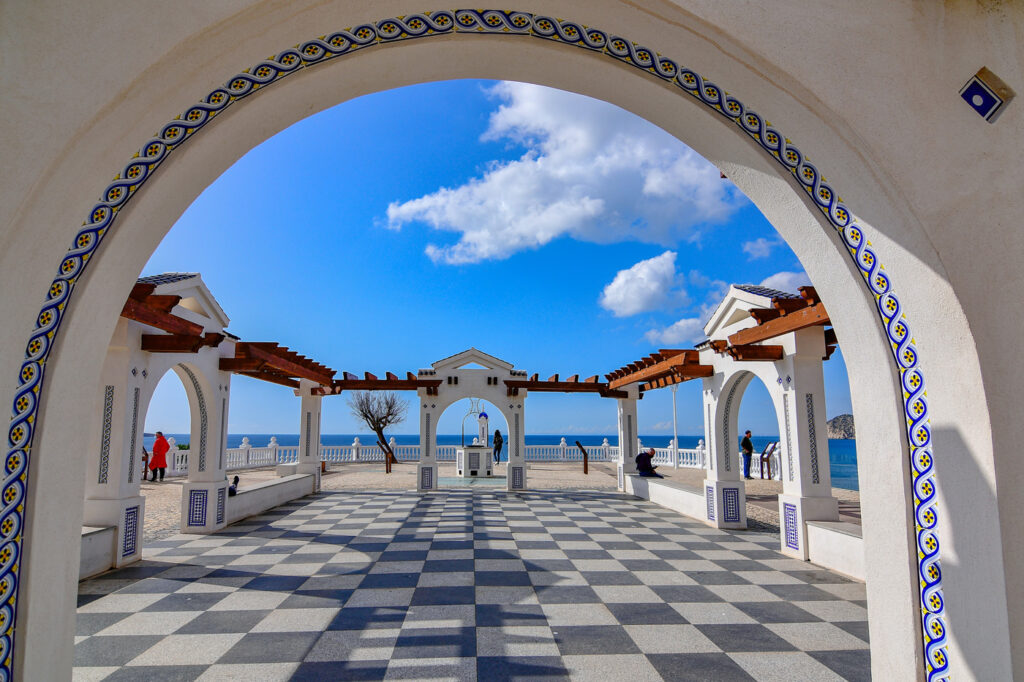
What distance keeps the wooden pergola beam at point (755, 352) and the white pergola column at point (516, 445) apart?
6.61 meters

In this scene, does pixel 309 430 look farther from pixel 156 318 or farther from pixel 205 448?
pixel 156 318

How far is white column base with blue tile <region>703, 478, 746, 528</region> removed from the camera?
343 inches

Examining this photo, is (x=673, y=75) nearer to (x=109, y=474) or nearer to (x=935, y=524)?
(x=935, y=524)

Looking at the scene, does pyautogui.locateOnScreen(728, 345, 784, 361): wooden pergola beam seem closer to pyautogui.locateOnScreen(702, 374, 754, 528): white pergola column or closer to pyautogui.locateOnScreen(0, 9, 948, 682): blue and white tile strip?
pyautogui.locateOnScreen(702, 374, 754, 528): white pergola column

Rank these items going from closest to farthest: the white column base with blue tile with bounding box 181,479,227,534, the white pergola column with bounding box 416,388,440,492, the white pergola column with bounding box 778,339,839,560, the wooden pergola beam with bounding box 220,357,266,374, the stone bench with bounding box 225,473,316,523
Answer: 1. the white pergola column with bounding box 778,339,839,560
2. the white column base with blue tile with bounding box 181,479,227,534
3. the wooden pergola beam with bounding box 220,357,266,374
4. the stone bench with bounding box 225,473,316,523
5. the white pergola column with bounding box 416,388,440,492

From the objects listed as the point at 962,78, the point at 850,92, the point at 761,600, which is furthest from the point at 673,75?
the point at 761,600

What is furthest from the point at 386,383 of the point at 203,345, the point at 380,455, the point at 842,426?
the point at 842,426

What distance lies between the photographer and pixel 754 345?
25.4ft

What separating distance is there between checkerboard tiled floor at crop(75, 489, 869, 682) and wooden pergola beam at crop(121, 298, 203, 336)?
2687mm

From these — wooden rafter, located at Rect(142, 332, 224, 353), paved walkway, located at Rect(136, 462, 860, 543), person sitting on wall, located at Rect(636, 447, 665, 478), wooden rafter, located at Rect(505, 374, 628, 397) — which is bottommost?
paved walkway, located at Rect(136, 462, 860, 543)

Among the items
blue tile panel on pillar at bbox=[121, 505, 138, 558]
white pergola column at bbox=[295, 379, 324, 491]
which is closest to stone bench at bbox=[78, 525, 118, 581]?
blue tile panel on pillar at bbox=[121, 505, 138, 558]

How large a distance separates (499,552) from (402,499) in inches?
213

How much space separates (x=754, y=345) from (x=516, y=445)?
7.10 meters

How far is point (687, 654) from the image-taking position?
3.83 metres
